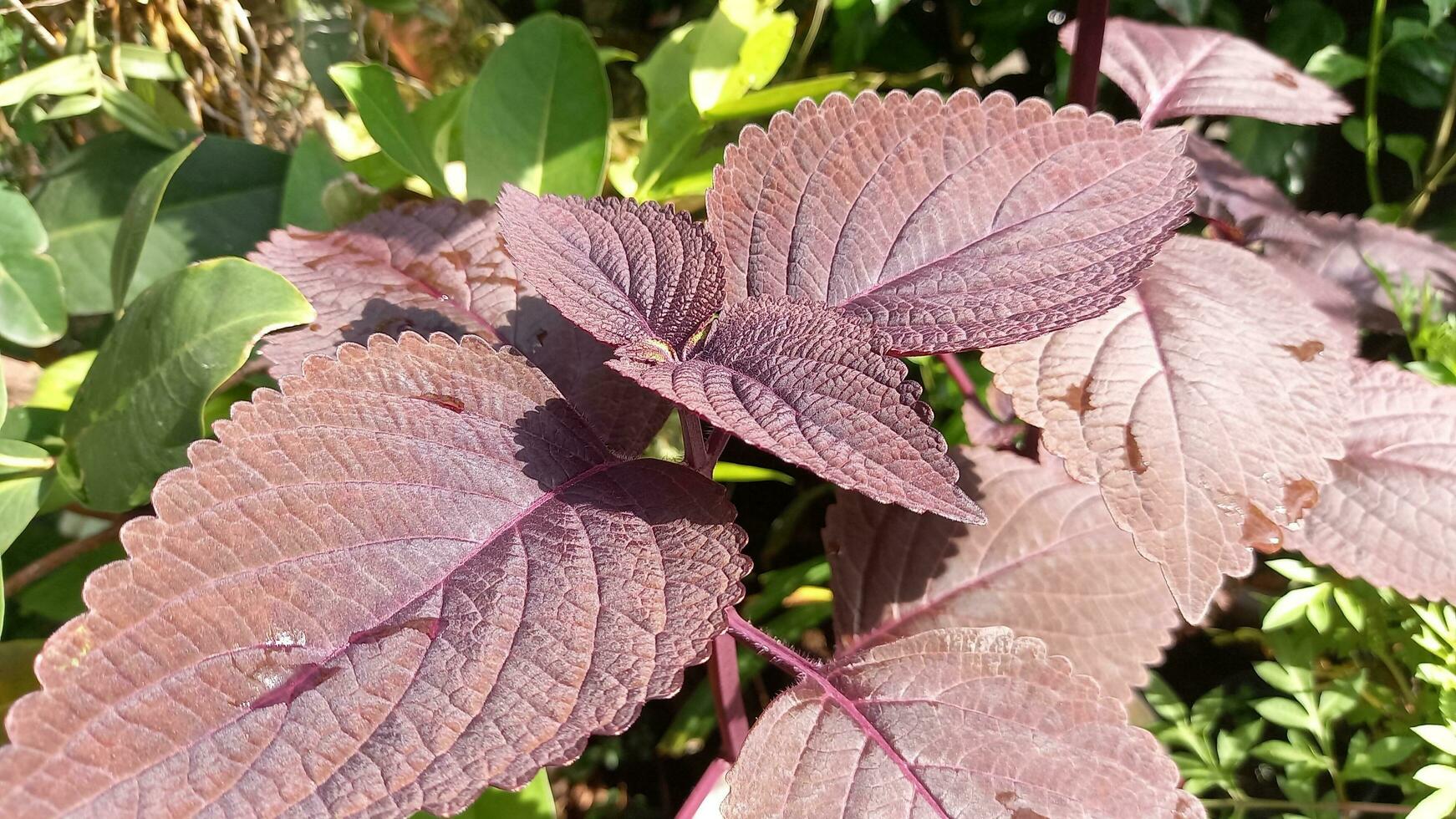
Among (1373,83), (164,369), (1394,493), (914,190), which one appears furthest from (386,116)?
(1373,83)

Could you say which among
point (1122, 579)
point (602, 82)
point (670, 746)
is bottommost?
point (670, 746)

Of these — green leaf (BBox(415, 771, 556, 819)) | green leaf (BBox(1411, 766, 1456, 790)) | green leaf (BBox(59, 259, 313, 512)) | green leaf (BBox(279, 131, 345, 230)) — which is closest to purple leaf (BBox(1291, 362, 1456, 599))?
green leaf (BBox(1411, 766, 1456, 790))

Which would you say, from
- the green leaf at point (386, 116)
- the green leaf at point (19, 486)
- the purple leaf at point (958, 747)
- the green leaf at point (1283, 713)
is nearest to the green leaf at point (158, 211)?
the green leaf at point (386, 116)

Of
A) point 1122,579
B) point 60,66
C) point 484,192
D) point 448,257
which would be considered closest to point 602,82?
point 484,192

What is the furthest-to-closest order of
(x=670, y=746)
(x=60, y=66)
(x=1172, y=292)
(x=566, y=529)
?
(x=670, y=746) → (x=60, y=66) → (x=1172, y=292) → (x=566, y=529)

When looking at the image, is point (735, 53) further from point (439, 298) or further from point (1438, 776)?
point (1438, 776)

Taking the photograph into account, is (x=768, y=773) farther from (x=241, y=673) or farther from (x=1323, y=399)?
(x=1323, y=399)
